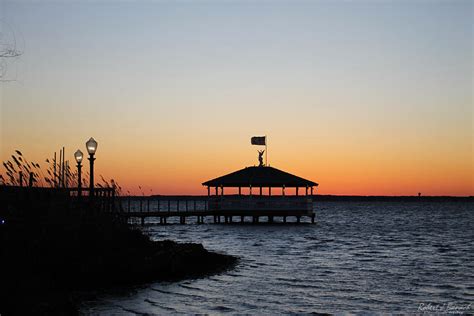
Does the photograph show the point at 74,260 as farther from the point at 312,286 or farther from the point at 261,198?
the point at 261,198

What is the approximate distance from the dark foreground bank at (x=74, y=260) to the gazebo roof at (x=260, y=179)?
1022 inches

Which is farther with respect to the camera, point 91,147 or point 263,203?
point 263,203

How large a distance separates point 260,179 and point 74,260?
30.5 meters

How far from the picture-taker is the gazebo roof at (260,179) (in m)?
46.2

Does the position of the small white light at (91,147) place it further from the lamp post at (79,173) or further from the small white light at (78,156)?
the small white light at (78,156)

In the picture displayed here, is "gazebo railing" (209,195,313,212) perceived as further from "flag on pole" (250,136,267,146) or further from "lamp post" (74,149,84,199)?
"lamp post" (74,149,84,199)

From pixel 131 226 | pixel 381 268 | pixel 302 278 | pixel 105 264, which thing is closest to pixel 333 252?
pixel 381 268

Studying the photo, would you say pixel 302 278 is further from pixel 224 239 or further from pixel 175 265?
pixel 224 239

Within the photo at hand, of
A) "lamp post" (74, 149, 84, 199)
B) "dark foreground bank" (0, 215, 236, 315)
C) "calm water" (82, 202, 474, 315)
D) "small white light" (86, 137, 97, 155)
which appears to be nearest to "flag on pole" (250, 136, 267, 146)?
"calm water" (82, 202, 474, 315)

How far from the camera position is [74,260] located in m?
16.3

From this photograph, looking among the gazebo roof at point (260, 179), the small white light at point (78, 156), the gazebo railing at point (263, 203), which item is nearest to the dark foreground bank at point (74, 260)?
the small white light at point (78, 156)

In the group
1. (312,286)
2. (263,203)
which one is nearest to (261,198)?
(263,203)

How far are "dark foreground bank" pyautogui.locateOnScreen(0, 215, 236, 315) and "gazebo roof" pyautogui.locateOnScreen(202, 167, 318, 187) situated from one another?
85.1 feet

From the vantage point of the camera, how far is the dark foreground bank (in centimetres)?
1248
